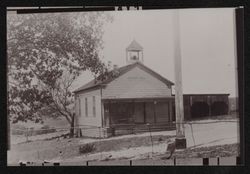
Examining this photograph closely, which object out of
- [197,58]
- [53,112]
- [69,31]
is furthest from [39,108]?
[197,58]

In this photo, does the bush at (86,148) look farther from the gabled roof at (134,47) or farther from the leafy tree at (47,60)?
the gabled roof at (134,47)

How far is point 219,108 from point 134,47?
30.7 inches

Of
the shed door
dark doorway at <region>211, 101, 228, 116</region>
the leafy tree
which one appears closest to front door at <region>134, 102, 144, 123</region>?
the shed door

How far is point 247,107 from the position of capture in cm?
317

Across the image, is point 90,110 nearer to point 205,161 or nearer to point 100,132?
point 100,132

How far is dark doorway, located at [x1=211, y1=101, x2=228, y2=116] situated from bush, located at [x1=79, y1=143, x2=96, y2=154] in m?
0.93

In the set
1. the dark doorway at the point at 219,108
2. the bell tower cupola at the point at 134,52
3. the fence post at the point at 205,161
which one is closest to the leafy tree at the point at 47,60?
the bell tower cupola at the point at 134,52

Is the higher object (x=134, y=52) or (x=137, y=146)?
(x=134, y=52)

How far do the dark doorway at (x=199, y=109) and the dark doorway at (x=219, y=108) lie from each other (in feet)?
0.15

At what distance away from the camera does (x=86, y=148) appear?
3227mm

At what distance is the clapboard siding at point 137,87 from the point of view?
3211 mm

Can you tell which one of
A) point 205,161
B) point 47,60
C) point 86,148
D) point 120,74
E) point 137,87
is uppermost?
point 47,60

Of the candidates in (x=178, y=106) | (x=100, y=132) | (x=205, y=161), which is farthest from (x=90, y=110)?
(x=205, y=161)
